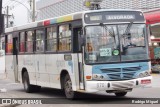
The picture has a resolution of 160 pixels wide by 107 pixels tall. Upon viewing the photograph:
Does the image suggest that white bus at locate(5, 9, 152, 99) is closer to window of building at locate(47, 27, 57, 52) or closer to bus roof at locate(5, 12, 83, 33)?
bus roof at locate(5, 12, 83, 33)

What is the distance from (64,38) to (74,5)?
3612 centimetres

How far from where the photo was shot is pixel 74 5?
2009 inches

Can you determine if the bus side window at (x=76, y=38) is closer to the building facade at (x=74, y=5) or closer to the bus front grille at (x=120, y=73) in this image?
the bus front grille at (x=120, y=73)

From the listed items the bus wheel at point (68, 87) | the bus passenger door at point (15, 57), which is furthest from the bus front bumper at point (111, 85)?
the bus passenger door at point (15, 57)

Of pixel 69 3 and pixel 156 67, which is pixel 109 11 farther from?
pixel 69 3

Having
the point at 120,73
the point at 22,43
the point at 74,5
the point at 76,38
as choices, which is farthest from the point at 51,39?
the point at 74,5

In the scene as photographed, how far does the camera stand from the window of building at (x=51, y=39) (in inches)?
A: 632

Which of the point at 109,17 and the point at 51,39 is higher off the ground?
the point at 109,17

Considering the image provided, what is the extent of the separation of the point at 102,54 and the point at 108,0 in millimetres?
33468

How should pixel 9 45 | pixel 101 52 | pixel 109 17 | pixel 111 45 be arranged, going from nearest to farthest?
pixel 101 52 < pixel 111 45 < pixel 109 17 < pixel 9 45

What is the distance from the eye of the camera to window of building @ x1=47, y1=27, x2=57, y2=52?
632 inches

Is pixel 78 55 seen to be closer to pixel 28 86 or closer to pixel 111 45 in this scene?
pixel 111 45

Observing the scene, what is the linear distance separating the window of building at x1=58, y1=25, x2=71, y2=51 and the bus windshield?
1385mm

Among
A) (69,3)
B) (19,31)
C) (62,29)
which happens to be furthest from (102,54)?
(69,3)
